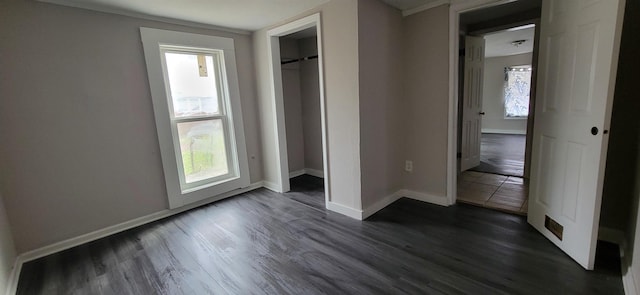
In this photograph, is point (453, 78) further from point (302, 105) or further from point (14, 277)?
point (14, 277)

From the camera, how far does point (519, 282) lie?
1.73m

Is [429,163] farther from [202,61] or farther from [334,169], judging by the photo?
[202,61]

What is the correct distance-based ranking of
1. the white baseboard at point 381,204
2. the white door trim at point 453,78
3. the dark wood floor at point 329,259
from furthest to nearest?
the white baseboard at point 381,204 < the white door trim at point 453,78 < the dark wood floor at point 329,259

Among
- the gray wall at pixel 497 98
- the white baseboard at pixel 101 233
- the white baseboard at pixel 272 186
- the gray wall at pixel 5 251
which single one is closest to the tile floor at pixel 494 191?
the white baseboard at pixel 272 186

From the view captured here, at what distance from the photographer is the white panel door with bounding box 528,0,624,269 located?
1.64m

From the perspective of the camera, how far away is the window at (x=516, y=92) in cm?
764

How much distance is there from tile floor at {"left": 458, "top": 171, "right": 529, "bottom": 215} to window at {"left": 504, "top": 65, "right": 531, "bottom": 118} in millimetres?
5335

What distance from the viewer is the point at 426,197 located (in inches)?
122

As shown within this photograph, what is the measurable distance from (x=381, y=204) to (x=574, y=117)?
1.74 meters

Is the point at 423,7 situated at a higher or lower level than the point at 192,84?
higher

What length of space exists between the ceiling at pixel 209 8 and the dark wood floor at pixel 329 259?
6.94 feet

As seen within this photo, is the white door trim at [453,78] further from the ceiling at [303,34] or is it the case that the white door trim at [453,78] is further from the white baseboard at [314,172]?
the white baseboard at [314,172]

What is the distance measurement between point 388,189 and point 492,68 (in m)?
7.02

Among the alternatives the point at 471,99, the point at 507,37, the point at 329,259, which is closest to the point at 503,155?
the point at 471,99
